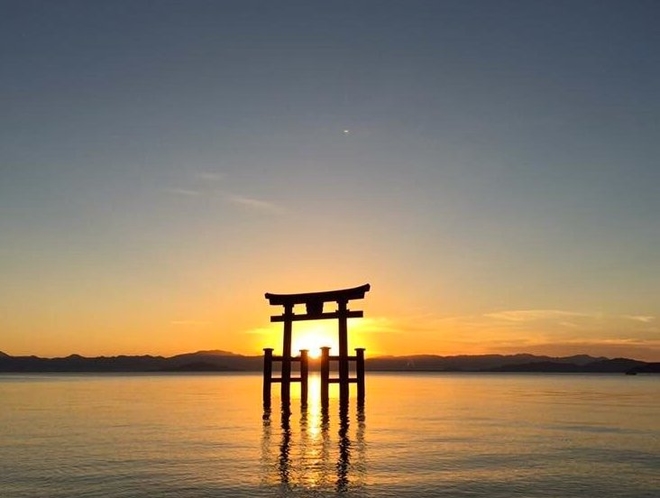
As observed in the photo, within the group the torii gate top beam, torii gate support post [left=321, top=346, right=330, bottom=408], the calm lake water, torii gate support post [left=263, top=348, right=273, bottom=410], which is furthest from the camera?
torii gate support post [left=263, top=348, right=273, bottom=410]

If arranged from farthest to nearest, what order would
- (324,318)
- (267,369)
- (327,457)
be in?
(267,369) → (324,318) → (327,457)

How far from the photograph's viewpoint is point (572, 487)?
16.2m

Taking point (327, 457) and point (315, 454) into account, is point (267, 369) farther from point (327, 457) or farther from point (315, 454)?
point (327, 457)

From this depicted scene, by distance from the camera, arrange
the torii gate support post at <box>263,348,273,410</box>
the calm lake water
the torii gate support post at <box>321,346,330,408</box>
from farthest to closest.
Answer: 1. the torii gate support post at <box>263,348,273,410</box>
2. the torii gate support post at <box>321,346,330,408</box>
3. the calm lake water

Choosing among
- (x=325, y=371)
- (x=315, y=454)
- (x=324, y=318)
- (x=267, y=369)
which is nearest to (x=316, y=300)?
(x=324, y=318)

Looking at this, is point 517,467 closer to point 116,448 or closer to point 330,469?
point 330,469

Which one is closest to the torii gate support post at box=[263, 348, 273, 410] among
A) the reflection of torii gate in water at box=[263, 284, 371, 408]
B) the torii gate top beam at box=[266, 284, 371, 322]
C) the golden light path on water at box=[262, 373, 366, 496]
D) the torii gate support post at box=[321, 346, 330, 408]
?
Result: the reflection of torii gate in water at box=[263, 284, 371, 408]

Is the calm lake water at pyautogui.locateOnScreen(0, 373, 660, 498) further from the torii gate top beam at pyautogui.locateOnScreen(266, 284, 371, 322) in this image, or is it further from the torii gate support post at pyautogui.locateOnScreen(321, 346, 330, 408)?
the torii gate top beam at pyautogui.locateOnScreen(266, 284, 371, 322)

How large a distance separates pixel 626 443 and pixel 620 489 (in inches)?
417

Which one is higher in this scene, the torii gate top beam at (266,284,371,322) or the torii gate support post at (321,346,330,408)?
the torii gate top beam at (266,284,371,322)

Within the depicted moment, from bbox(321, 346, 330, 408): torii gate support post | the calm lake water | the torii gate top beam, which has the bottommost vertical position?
the calm lake water

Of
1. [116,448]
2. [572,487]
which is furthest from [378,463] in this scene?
[116,448]

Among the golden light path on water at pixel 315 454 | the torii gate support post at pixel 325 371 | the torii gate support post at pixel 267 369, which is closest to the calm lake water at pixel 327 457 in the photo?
the golden light path on water at pixel 315 454

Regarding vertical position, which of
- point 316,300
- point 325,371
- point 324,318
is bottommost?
point 325,371
